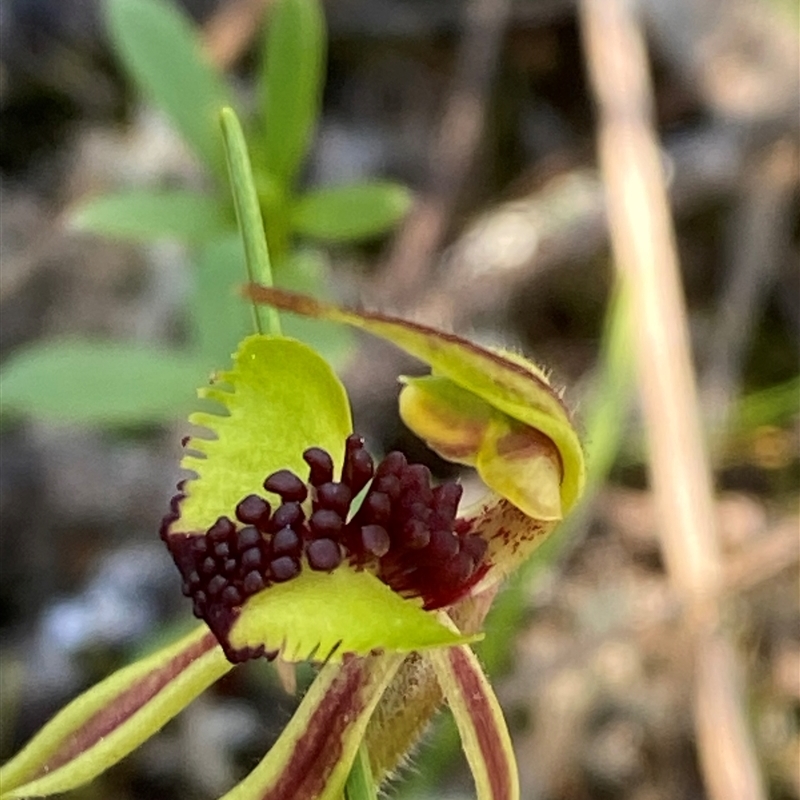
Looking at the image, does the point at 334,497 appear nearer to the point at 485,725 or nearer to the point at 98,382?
the point at 485,725

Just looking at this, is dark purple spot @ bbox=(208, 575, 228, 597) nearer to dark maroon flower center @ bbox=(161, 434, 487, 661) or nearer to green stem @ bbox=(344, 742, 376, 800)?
dark maroon flower center @ bbox=(161, 434, 487, 661)

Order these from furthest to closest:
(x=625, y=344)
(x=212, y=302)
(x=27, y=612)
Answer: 1. (x=625, y=344)
2. (x=27, y=612)
3. (x=212, y=302)

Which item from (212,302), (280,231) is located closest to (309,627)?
(212,302)

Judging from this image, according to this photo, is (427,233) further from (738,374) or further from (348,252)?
(738,374)

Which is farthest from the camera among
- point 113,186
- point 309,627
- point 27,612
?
point 113,186

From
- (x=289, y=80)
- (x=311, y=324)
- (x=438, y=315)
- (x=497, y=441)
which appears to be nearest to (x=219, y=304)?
(x=311, y=324)

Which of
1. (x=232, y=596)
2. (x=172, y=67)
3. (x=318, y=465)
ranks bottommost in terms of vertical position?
(x=232, y=596)

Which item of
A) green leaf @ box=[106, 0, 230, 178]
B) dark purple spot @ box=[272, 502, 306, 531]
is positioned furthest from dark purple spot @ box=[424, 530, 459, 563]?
green leaf @ box=[106, 0, 230, 178]
